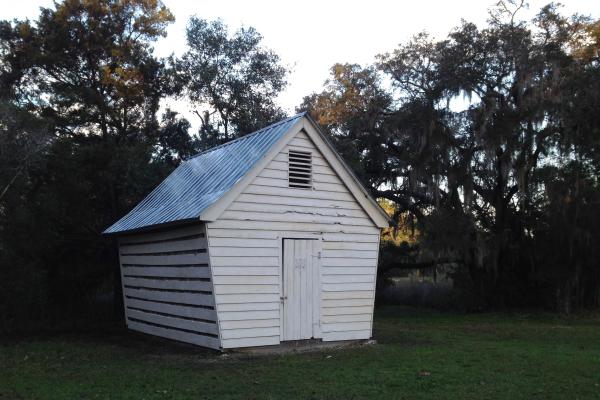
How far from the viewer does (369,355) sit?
A: 12.0 meters

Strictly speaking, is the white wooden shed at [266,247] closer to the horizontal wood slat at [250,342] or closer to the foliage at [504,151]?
the horizontal wood slat at [250,342]

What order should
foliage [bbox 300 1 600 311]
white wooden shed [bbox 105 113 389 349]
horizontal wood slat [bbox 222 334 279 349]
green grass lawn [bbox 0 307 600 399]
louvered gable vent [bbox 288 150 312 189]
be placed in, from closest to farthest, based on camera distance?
green grass lawn [bbox 0 307 600 399] < horizontal wood slat [bbox 222 334 279 349] < white wooden shed [bbox 105 113 389 349] < louvered gable vent [bbox 288 150 312 189] < foliage [bbox 300 1 600 311]

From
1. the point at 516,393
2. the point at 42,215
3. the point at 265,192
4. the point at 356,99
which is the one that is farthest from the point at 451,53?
the point at 516,393

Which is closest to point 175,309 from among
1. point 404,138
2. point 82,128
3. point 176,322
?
point 176,322

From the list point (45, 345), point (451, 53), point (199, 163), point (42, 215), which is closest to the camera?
point (45, 345)

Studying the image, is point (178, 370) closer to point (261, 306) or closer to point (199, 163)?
point (261, 306)

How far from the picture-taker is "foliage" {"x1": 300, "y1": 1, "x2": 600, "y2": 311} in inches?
842

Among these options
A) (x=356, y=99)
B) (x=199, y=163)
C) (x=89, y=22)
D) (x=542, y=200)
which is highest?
(x=89, y=22)

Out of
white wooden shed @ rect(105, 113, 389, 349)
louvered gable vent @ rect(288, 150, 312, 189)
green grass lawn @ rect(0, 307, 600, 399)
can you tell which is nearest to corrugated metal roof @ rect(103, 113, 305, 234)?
white wooden shed @ rect(105, 113, 389, 349)

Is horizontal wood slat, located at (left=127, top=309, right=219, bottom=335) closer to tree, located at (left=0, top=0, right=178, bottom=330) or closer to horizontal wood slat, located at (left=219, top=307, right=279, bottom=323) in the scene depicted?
horizontal wood slat, located at (left=219, top=307, right=279, bottom=323)

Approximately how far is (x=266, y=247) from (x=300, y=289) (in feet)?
4.01

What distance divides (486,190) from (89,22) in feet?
55.4

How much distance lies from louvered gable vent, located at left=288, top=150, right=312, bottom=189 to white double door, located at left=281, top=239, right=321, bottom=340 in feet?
4.16

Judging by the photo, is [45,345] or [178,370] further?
[45,345]
